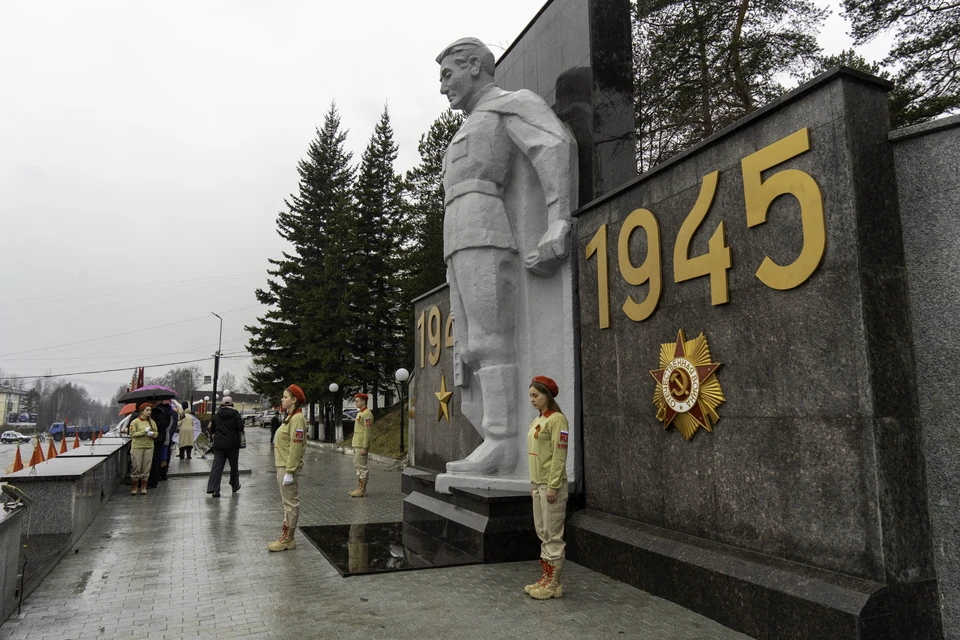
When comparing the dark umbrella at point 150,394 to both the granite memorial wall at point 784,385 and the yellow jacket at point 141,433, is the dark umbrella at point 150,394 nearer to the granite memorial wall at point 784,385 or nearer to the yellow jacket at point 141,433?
the yellow jacket at point 141,433

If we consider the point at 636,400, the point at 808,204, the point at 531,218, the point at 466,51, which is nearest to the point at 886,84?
the point at 808,204

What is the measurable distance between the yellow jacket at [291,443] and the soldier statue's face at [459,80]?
164 inches

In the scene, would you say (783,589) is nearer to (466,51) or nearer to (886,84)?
(886,84)

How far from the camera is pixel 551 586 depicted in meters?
4.66

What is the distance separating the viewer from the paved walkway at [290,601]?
402 centimetres

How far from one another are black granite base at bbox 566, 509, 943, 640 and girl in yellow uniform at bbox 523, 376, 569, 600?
0.73m

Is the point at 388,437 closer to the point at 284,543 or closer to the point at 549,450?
the point at 284,543

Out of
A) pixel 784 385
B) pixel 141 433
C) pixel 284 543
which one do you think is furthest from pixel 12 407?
pixel 784 385

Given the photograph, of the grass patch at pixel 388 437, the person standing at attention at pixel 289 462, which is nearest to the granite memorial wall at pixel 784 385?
the person standing at attention at pixel 289 462

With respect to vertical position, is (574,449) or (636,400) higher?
(636,400)

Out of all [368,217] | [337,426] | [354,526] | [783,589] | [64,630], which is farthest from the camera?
[368,217]

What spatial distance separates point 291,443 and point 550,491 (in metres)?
3.06

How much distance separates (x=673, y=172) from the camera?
5.09 meters

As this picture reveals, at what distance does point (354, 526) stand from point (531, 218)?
4.40 meters
